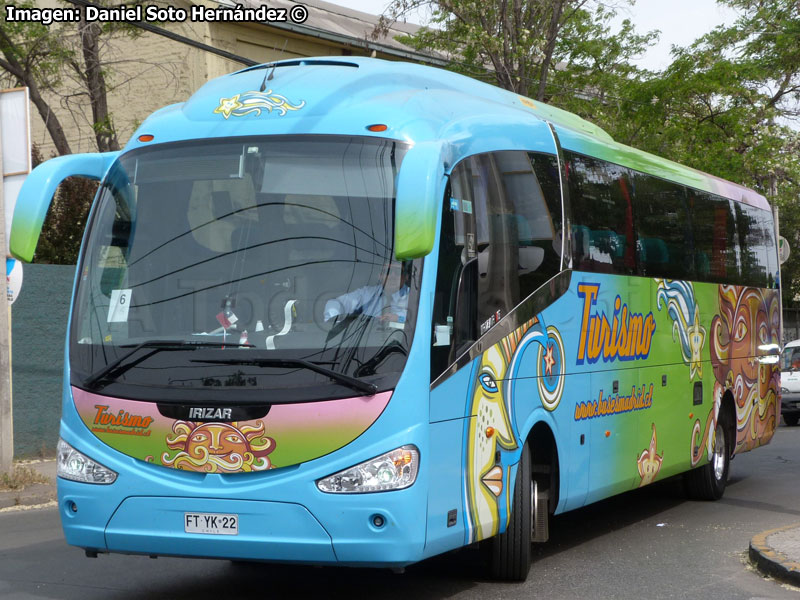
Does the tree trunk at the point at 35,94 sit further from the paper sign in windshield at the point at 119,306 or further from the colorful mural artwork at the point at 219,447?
the colorful mural artwork at the point at 219,447

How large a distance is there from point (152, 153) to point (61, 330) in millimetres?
9384

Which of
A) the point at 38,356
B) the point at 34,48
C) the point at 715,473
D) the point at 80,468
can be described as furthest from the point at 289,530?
the point at 34,48

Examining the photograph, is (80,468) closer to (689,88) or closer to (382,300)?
(382,300)

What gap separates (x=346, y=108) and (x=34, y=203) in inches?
78.0

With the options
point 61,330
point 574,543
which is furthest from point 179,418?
point 61,330

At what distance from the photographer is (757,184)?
3231cm

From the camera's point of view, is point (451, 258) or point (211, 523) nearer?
point (211, 523)

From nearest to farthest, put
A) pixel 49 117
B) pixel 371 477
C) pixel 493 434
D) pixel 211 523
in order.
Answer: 1. pixel 371 477
2. pixel 211 523
3. pixel 493 434
4. pixel 49 117

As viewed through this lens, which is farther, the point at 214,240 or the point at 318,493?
the point at 214,240

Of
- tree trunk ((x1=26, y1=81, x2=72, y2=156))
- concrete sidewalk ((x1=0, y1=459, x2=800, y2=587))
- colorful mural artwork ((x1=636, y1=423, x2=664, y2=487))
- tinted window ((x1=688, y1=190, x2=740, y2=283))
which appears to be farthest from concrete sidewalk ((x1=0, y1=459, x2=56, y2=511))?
tree trunk ((x1=26, y1=81, x2=72, y2=156))

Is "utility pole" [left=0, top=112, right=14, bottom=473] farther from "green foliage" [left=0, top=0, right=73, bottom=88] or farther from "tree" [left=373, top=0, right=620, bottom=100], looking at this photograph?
"tree" [left=373, top=0, right=620, bottom=100]

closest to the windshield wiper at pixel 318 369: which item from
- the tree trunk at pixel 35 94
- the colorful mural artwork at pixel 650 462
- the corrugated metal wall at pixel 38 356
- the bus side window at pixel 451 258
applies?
the bus side window at pixel 451 258

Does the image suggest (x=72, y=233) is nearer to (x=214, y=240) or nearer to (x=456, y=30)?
(x=456, y=30)

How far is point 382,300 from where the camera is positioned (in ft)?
21.6
